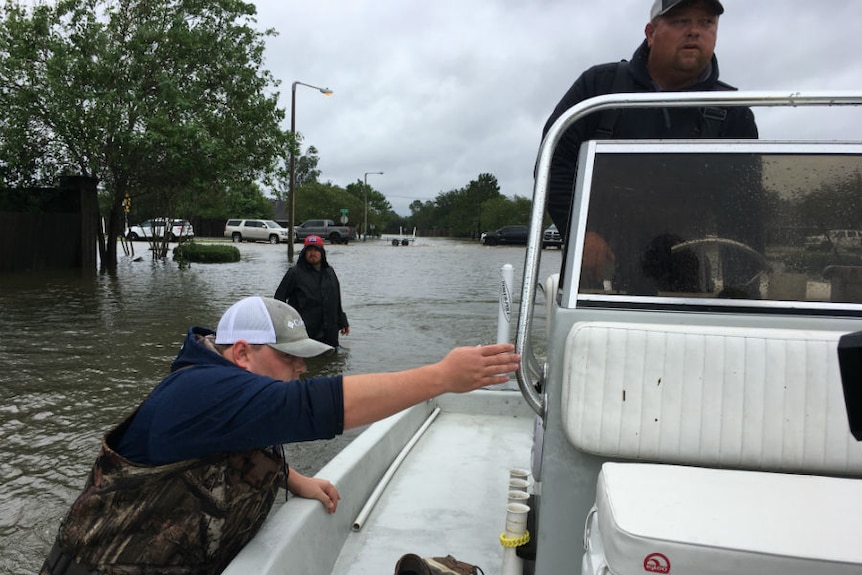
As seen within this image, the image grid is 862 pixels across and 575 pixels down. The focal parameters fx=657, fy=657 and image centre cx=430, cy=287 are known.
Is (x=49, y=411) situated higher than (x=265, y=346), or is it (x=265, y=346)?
(x=265, y=346)

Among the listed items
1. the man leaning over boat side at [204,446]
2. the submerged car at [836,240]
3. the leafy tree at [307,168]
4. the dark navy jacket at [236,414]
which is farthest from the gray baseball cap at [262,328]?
the leafy tree at [307,168]

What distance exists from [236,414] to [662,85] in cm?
219

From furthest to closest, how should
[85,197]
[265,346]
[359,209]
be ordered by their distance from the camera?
[359,209] < [85,197] < [265,346]

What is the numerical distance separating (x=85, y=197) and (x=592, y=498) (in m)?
21.2

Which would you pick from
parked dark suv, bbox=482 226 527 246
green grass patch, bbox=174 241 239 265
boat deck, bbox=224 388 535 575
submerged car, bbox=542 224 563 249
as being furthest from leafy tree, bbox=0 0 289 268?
parked dark suv, bbox=482 226 527 246

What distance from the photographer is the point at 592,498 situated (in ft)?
6.27

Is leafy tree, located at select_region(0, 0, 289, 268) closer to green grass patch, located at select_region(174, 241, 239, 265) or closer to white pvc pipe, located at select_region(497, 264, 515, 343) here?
green grass patch, located at select_region(174, 241, 239, 265)

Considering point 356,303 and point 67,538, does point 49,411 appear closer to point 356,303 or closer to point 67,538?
point 67,538

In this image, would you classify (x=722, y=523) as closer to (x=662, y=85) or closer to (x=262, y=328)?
(x=262, y=328)

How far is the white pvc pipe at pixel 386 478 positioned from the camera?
2.81 m

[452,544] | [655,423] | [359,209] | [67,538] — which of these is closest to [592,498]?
[655,423]

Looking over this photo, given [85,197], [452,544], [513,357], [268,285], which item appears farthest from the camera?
[85,197]

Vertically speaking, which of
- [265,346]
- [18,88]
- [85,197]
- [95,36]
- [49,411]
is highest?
[95,36]

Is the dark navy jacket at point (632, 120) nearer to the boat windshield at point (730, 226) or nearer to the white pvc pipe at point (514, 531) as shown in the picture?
the boat windshield at point (730, 226)
